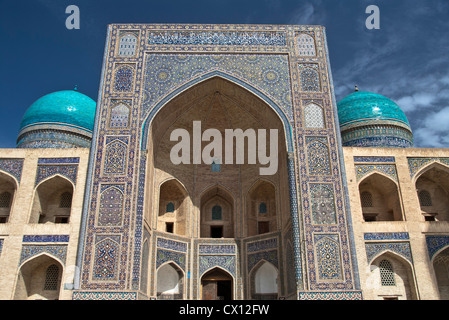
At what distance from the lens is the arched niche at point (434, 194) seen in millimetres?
10578

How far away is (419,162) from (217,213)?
5.52 meters

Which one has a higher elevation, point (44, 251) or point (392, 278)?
point (44, 251)

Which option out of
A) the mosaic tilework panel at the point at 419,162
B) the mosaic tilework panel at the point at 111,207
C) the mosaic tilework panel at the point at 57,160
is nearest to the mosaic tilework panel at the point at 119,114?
the mosaic tilework panel at the point at 57,160

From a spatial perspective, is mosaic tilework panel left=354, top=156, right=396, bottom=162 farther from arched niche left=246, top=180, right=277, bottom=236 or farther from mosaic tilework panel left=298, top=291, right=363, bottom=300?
mosaic tilework panel left=298, top=291, right=363, bottom=300

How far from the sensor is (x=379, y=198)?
10867mm

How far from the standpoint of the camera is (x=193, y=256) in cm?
1096

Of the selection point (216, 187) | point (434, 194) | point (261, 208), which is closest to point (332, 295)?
point (261, 208)

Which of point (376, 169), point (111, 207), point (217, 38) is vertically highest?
point (217, 38)

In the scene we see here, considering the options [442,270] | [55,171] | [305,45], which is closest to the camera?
[442,270]

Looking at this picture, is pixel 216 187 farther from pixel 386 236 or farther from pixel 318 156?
pixel 386 236

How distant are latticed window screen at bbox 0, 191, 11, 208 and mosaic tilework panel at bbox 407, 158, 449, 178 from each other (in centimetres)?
1007

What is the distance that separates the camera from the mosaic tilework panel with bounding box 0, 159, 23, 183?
9.96m

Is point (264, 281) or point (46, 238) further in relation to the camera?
point (264, 281)

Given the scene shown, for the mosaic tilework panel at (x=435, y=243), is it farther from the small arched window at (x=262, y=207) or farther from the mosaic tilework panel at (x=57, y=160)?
the mosaic tilework panel at (x=57, y=160)
